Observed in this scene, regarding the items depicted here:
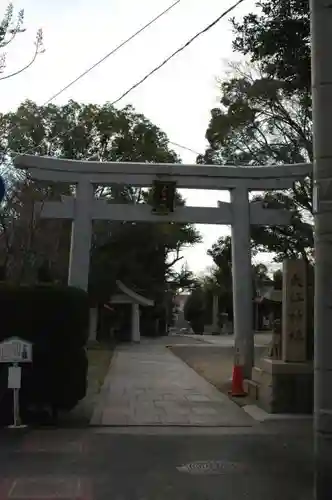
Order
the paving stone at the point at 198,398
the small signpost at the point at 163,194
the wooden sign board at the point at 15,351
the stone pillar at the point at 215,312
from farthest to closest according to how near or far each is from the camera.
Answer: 1. the stone pillar at the point at 215,312
2. the small signpost at the point at 163,194
3. the paving stone at the point at 198,398
4. the wooden sign board at the point at 15,351

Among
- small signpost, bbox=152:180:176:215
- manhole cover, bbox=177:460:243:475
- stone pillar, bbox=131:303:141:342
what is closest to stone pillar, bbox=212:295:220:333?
stone pillar, bbox=131:303:141:342

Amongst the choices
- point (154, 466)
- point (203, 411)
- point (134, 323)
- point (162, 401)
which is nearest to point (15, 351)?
point (154, 466)

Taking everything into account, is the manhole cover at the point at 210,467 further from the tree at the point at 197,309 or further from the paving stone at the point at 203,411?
the tree at the point at 197,309

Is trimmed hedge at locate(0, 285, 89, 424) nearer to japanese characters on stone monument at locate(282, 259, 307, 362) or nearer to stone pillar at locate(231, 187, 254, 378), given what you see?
japanese characters on stone monument at locate(282, 259, 307, 362)

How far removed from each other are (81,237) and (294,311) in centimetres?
517

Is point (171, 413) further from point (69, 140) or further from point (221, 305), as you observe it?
point (221, 305)

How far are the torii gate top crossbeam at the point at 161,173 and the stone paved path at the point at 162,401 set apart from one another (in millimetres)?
4622

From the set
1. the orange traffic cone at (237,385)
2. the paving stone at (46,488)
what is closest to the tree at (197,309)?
the orange traffic cone at (237,385)

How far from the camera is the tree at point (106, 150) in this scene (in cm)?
3359

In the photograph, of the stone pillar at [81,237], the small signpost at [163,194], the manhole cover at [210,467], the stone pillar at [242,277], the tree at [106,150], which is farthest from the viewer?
the tree at [106,150]

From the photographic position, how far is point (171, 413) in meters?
12.8

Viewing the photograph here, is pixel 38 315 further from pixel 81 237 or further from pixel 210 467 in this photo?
pixel 81 237

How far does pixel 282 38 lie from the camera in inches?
458

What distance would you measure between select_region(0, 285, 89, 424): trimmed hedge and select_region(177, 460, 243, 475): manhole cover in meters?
3.33
